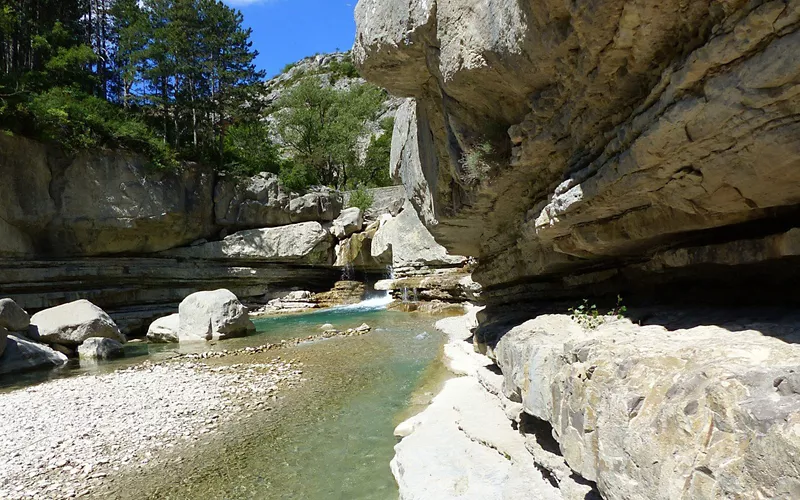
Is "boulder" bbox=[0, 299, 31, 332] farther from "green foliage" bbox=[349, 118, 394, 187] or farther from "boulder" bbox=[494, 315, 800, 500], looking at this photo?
"green foliage" bbox=[349, 118, 394, 187]

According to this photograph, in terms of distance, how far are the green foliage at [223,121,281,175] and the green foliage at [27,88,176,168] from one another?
5802 millimetres

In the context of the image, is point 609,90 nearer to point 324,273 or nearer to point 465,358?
point 465,358

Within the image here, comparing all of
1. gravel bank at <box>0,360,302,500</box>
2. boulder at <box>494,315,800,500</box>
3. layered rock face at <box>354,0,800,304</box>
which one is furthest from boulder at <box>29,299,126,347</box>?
boulder at <box>494,315,800,500</box>

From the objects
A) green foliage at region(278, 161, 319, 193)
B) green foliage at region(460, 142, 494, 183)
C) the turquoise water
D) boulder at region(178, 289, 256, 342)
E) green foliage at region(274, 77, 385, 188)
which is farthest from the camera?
green foliage at region(274, 77, 385, 188)

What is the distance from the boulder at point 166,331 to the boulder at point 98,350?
8.94 feet

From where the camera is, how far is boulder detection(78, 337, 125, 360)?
14.0 metres

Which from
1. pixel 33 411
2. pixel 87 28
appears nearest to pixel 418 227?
pixel 33 411

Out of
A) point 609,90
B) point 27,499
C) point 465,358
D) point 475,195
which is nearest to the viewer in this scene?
point 609,90

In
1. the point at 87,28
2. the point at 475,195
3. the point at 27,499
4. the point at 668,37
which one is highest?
the point at 87,28

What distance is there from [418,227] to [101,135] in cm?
1804

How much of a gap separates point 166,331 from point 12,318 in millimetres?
4862

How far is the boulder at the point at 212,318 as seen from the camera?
17.0 metres

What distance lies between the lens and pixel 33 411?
27.7ft

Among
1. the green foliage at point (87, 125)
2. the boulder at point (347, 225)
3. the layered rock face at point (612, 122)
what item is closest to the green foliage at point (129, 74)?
the green foliage at point (87, 125)
